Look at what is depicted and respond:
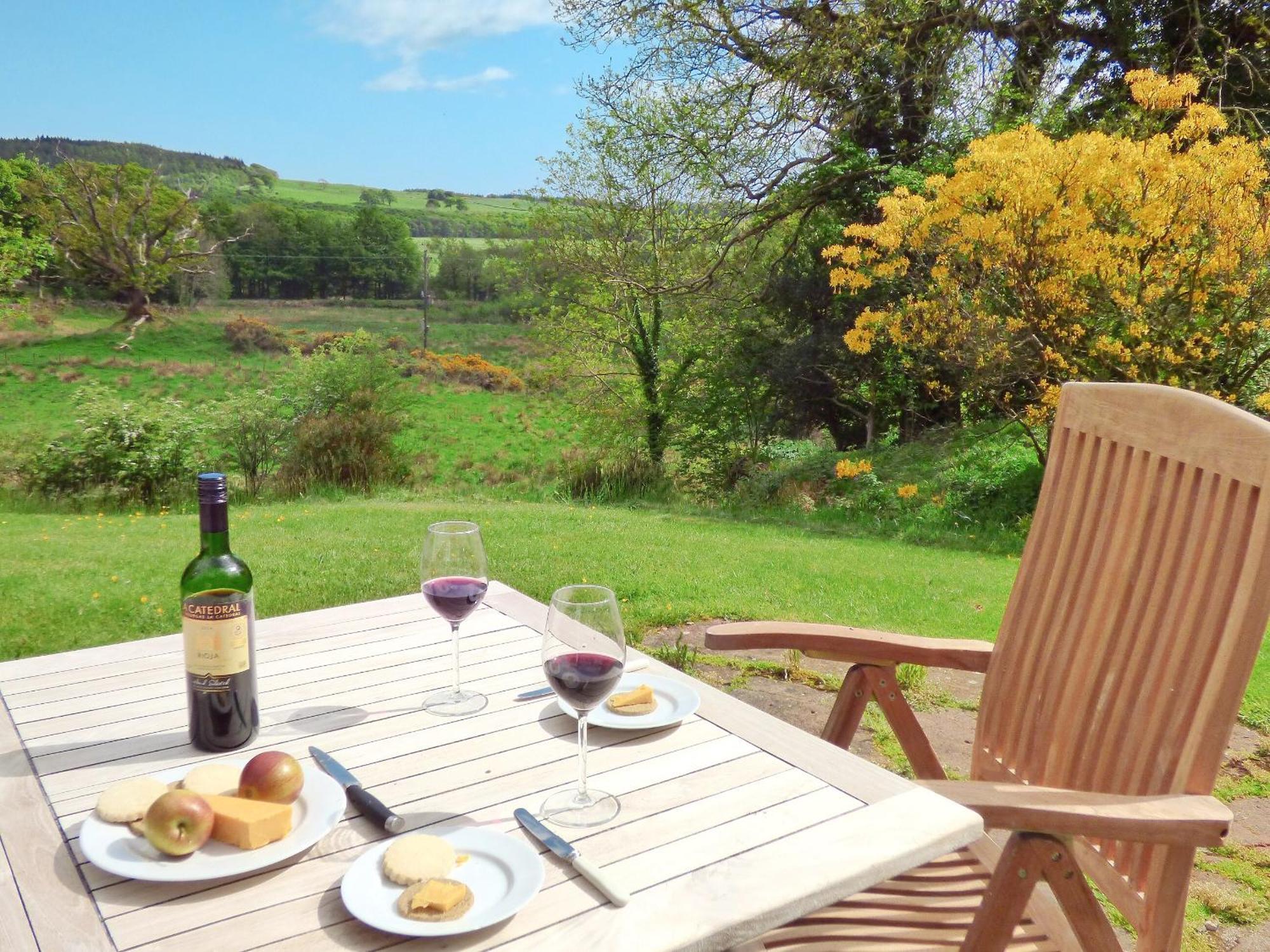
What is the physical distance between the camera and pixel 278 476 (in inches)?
441

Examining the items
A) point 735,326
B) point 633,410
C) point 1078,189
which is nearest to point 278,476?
point 735,326

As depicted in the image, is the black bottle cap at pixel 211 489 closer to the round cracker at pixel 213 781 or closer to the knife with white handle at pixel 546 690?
the round cracker at pixel 213 781

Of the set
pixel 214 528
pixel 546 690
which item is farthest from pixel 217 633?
pixel 546 690

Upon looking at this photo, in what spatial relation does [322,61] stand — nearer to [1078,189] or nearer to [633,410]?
[633,410]

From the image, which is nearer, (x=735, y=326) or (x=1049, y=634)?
(x=1049, y=634)

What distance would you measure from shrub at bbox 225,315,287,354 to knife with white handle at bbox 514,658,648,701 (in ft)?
94.8

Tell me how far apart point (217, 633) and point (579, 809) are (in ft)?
1.72

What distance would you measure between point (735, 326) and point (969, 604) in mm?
8917

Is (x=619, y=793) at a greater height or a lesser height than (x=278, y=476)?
greater

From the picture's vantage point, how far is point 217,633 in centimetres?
118

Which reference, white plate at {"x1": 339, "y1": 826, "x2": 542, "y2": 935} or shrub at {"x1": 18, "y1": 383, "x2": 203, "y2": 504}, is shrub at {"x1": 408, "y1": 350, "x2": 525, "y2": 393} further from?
white plate at {"x1": 339, "y1": 826, "x2": 542, "y2": 935}

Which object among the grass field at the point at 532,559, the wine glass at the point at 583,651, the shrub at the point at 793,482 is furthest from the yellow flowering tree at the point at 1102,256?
the wine glass at the point at 583,651

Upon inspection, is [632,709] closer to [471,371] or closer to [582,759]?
[582,759]

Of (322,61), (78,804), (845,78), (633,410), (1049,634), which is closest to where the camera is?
(78,804)
